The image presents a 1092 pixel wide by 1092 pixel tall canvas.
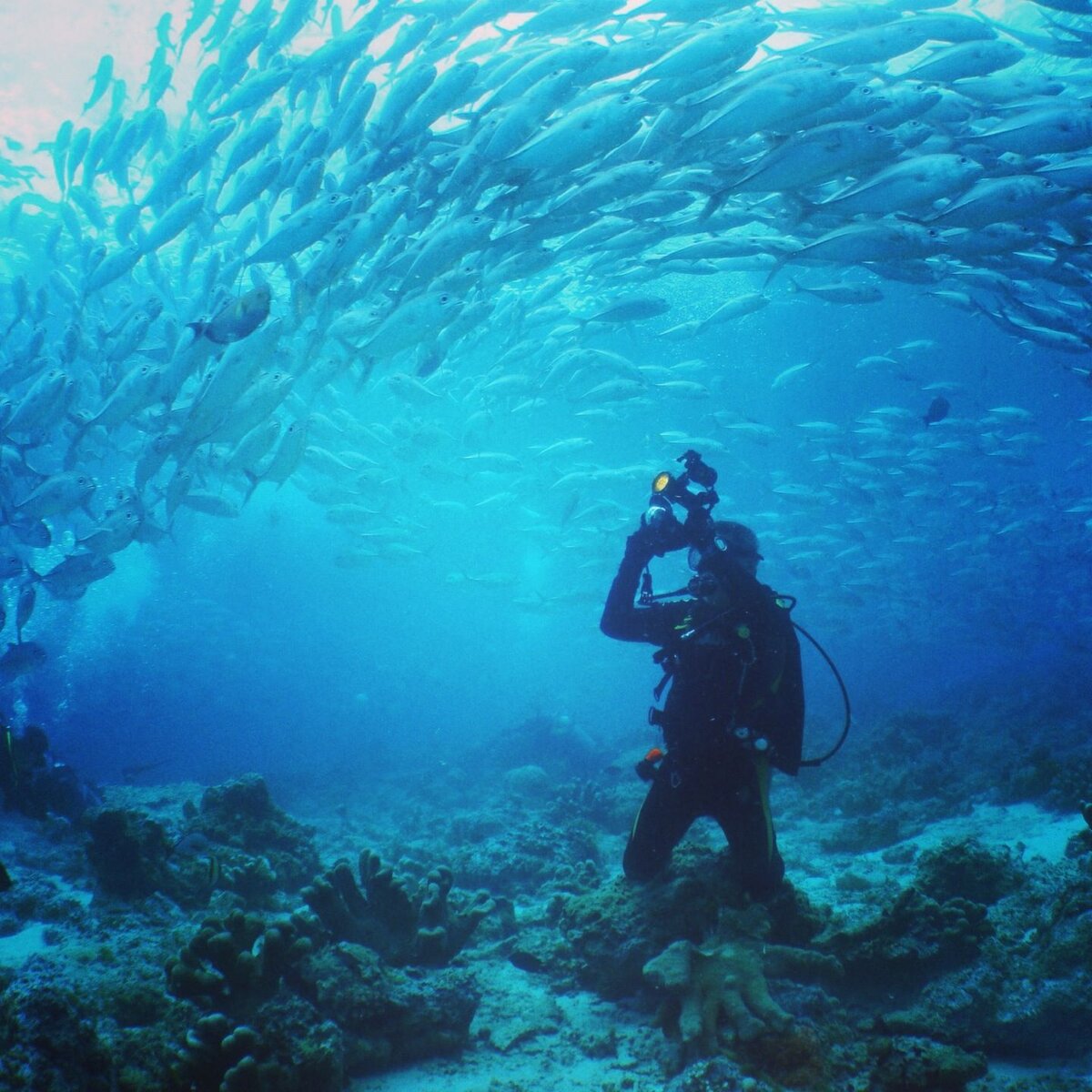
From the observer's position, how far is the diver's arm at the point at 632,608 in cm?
436

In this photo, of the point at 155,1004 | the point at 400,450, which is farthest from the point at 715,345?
the point at 155,1004

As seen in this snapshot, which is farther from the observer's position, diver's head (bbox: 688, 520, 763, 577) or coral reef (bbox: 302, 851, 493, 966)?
diver's head (bbox: 688, 520, 763, 577)

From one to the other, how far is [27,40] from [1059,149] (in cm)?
1739

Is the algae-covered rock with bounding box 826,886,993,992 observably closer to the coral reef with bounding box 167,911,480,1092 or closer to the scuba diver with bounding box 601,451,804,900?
the scuba diver with bounding box 601,451,804,900

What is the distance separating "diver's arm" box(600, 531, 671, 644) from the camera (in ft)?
14.3

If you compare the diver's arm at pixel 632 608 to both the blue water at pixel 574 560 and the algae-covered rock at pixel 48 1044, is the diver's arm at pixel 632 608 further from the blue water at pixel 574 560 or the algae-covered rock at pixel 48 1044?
the blue water at pixel 574 560

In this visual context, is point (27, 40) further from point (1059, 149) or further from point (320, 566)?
point (320, 566)

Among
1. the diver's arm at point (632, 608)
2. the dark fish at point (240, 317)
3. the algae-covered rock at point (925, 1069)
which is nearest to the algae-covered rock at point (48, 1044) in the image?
the algae-covered rock at point (925, 1069)

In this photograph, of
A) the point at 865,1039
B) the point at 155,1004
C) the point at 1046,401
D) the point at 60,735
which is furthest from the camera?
the point at 60,735

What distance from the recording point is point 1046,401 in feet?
96.0

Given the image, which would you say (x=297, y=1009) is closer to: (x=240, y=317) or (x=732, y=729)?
(x=732, y=729)

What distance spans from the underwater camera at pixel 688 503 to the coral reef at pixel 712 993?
7.66 ft

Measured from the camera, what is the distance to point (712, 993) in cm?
296

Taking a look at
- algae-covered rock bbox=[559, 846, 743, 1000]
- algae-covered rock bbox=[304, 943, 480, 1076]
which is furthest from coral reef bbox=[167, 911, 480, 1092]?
algae-covered rock bbox=[559, 846, 743, 1000]
